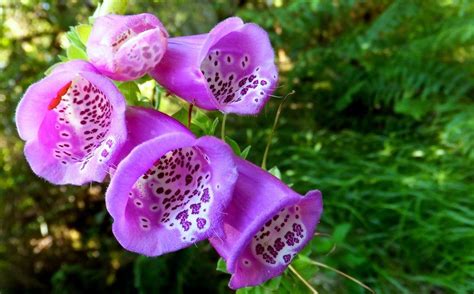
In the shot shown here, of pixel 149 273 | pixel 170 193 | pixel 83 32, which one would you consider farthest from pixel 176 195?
pixel 149 273


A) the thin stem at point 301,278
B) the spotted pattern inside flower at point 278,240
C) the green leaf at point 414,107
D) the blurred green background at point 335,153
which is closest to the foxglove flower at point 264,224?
the spotted pattern inside flower at point 278,240

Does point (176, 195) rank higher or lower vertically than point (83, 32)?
lower

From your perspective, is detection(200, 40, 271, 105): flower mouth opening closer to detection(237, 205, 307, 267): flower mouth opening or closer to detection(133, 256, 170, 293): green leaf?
detection(237, 205, 307, 267): flower mouth opening

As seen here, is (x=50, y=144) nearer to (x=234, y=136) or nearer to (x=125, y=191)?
(x=125, y=191)

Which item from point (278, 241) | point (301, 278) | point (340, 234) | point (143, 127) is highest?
point (143, 127)

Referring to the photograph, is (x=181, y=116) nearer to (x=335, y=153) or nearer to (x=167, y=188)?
(x=167, y=188)

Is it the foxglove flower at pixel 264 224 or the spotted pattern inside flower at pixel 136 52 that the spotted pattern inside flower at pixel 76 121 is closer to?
the spotted pattern inside flower at pixel 136 52

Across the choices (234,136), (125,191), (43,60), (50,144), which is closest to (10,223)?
(43,60)

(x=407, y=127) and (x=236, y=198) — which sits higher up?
(x=236, y=198)
